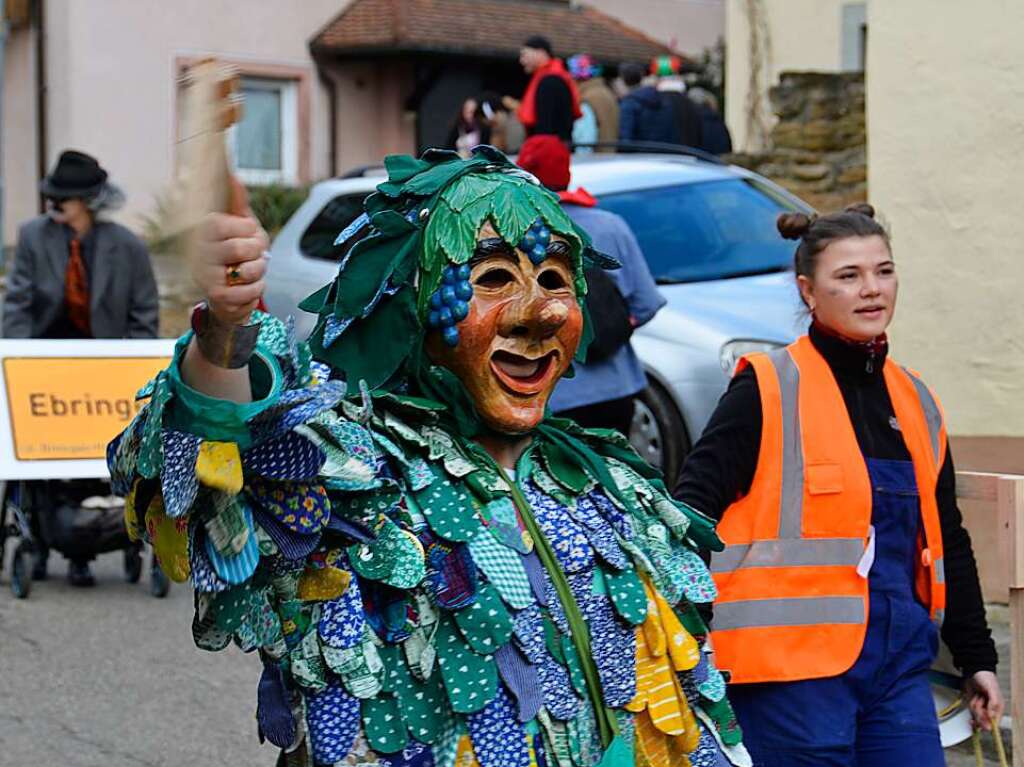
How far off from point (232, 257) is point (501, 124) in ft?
41.8

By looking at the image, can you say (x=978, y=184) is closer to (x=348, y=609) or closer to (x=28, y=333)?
(x=28, y=333)

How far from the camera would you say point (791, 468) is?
3.70 meters

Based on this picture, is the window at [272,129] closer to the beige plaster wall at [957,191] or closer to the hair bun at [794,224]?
the beige plaster wall at [957,191]

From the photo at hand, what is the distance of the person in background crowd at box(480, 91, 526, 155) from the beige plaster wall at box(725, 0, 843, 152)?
3.30 m

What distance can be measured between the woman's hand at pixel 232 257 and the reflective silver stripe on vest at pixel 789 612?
1.88 meters

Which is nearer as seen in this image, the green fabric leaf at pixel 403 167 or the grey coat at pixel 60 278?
the green fabric leaf at pixel 403 167

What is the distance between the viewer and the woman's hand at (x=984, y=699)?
3.86 metres

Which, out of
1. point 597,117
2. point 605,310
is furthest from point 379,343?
point 597,117

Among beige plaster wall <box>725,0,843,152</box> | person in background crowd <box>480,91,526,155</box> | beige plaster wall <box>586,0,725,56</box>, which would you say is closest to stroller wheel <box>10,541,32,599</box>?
person in background crowd <box>480,91,526,155</box>

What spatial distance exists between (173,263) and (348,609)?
0.66 meters

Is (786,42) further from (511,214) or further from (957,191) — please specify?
(511,214)

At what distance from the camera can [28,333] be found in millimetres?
8414

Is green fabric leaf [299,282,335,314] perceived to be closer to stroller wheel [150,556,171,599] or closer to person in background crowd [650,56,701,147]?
stroller wheel [150,556,171,599]

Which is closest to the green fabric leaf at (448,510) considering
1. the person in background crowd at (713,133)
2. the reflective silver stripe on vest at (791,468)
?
the reflective silver stripe on vest at (791,468)
